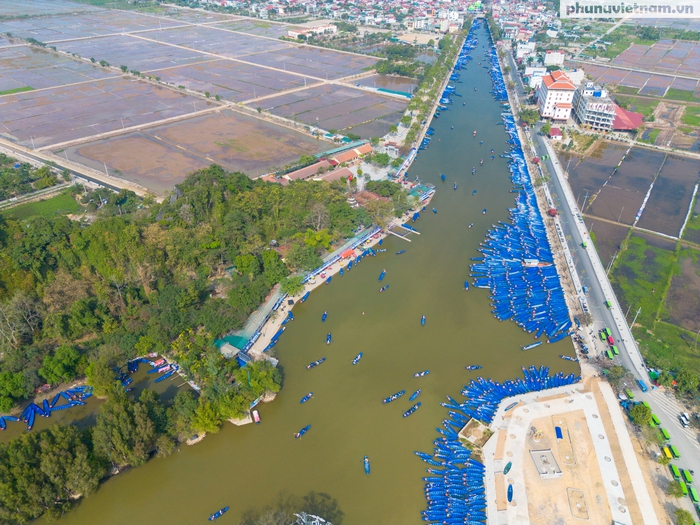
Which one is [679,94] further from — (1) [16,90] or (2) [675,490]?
(1) [16,90]

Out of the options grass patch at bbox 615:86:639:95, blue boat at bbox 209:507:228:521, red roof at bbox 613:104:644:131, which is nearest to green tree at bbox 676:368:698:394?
blue boat at bbox 209:507:228:521

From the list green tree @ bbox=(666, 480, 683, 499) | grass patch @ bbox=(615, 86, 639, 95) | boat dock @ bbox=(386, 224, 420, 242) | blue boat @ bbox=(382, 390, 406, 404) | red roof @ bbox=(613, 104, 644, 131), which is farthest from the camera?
grass patch @ bbox=(615, 86, 639, 95)

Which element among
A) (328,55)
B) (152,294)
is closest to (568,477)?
(152,294)

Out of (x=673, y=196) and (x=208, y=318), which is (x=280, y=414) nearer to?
(x=208, y=318)

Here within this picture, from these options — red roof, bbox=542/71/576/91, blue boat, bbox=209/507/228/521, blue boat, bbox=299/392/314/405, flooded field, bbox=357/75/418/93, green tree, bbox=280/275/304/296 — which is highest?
red roof, bbox=542/71/576/91

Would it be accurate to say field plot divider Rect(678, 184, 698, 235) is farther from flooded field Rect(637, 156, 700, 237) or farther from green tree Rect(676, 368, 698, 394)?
green tree Rect(676, 368, 698, 394)

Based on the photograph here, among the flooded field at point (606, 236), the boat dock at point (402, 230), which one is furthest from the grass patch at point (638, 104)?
the boat dock at point (402, 230)

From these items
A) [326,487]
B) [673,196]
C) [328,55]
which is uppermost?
[328,55]
